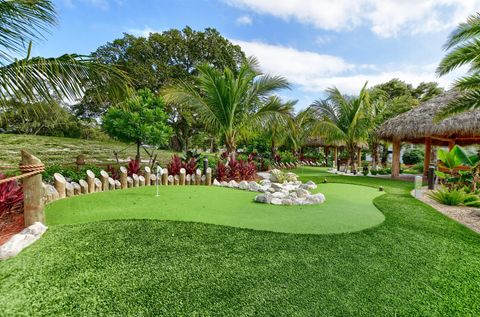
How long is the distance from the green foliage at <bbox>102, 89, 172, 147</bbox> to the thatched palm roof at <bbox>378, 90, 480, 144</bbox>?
8.56 metres

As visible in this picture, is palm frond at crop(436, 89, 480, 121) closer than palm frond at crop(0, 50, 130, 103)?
No

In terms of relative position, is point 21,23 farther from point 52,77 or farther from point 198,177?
point 198,177

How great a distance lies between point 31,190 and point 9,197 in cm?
59

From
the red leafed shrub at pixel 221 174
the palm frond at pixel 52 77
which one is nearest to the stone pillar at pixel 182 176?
the red leafed shrub at pixel 221 174

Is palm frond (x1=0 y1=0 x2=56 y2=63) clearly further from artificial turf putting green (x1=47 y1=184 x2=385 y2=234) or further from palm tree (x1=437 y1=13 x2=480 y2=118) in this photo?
palm tree (x1=437 y1=13 x2=480 y2=118)

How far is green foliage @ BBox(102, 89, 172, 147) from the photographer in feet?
22.7

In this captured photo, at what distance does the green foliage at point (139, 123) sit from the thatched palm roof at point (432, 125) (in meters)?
8.56

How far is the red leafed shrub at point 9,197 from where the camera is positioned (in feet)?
9.91

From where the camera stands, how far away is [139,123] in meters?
7.05

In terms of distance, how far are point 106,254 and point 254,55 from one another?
7.65m

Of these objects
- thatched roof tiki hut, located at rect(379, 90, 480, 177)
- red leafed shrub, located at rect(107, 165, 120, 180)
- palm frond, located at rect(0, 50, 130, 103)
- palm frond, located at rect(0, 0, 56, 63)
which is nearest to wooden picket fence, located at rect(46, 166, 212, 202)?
red leafed shrub, located at rect(107, 165, 120, 180)

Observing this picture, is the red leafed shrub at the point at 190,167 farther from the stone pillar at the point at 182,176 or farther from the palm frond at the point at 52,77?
the palm frond at the point at 52,77

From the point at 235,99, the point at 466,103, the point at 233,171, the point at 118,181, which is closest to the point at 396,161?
the point at 466,103

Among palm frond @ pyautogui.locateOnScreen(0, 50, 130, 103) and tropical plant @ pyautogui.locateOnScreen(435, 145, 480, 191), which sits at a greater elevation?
palm frond @ pyautogui.locateOnScreen(0, 50, 130, 103)
